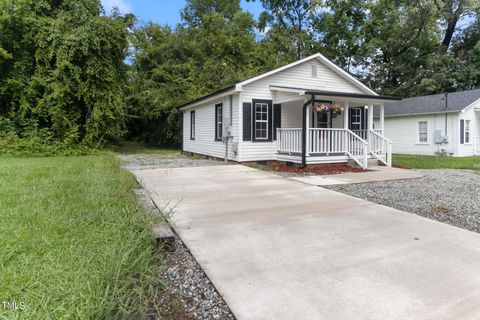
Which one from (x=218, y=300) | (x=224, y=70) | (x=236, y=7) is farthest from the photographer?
(x=236, y=7)

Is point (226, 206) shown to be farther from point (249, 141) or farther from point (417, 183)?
point (249, 141)

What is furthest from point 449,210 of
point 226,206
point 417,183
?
point 226,206

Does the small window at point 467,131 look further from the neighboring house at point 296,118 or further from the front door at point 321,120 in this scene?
the front door at point 321,120

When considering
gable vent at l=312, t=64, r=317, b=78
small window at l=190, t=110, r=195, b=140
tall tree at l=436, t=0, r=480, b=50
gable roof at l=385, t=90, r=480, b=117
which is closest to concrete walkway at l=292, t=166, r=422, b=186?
gable vent at l=312, t=64, r=317, b=78

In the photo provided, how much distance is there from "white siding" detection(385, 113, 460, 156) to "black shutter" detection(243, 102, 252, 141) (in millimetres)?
11807

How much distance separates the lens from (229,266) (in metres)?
3.08

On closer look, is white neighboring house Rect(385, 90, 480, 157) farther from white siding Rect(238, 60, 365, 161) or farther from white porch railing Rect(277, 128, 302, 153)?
white porch railing Rect(277, 128, 302, 153)

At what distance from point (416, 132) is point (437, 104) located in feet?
5.93

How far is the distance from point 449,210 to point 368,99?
686 cm

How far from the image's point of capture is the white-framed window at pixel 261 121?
39.0ft

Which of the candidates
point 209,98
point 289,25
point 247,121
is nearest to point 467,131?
point 247,121

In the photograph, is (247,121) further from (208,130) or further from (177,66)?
(177,66)

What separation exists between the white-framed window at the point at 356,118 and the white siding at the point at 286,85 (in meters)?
0.67

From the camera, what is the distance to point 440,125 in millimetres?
17750
